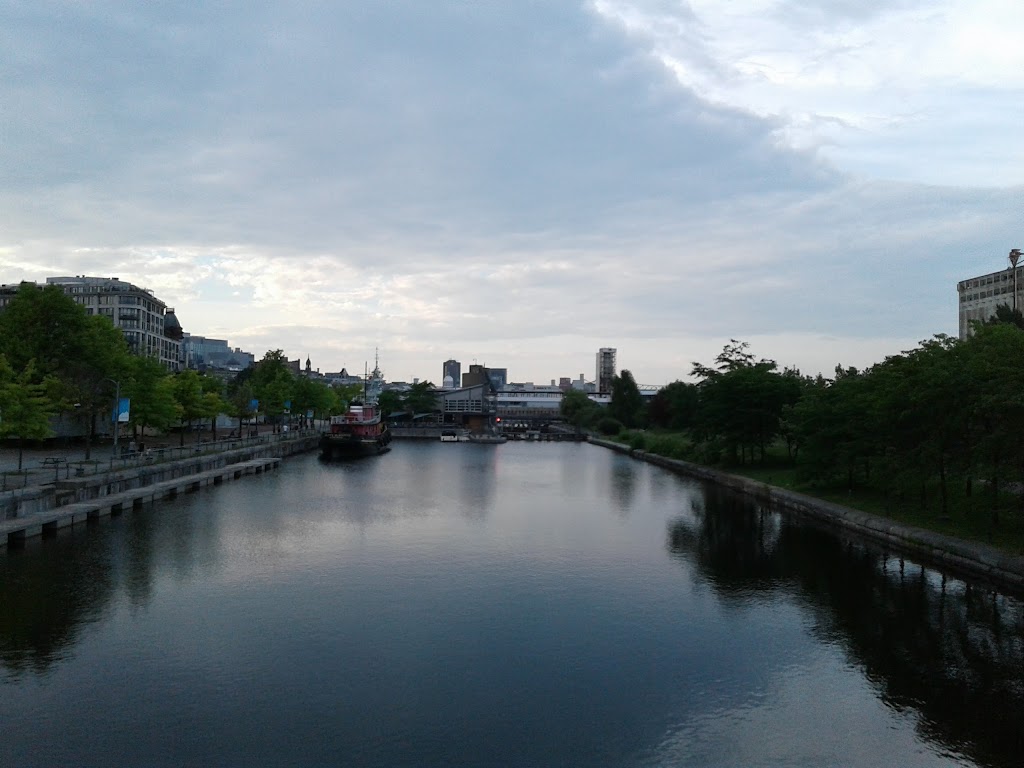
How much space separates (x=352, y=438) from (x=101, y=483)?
148 feet

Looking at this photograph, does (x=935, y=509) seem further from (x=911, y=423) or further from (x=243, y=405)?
(x=243, y=405)

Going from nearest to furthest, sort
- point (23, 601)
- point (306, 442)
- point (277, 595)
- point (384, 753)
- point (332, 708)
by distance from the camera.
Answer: point (384, 753) < point (332, 708) < point (23, 601) < point (277, 595) < point (306, 442)

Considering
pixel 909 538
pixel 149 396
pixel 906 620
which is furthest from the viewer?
pixel 149 396

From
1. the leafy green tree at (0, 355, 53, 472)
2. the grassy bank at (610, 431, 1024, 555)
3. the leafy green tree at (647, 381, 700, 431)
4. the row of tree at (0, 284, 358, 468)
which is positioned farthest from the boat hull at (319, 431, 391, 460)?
the grassy bank at (610, 431, 1024, 555)

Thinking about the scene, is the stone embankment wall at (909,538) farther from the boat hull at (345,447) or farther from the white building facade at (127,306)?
the white building facade at (127,306)

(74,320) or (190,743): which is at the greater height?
(74,320)

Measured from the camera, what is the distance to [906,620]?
66.5ft

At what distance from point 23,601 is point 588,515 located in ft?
83.2

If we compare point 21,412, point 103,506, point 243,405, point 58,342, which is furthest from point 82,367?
point 243,405

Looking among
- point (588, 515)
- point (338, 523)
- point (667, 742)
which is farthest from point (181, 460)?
point (667, 742)

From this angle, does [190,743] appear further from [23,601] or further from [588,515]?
[588,515]

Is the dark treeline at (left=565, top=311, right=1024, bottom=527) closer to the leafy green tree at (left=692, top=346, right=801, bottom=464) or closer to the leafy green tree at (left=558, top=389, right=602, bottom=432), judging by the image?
the leafy green tree at (left=692, top=346, right=801, bottom=464)

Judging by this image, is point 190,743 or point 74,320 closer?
point 190,743

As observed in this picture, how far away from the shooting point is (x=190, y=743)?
40.5 ft
